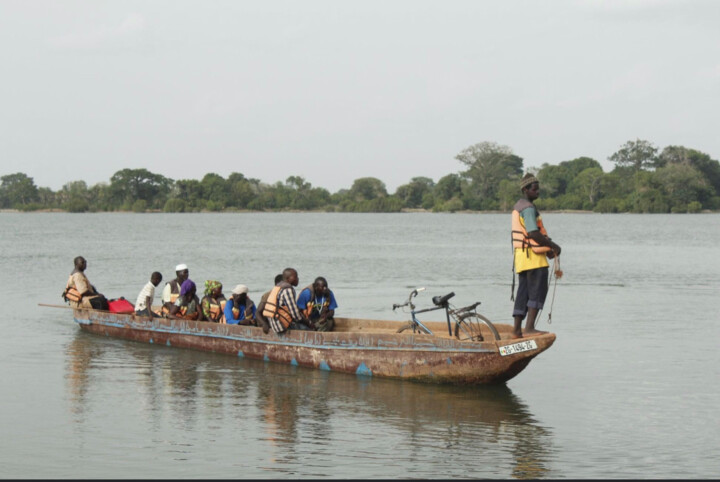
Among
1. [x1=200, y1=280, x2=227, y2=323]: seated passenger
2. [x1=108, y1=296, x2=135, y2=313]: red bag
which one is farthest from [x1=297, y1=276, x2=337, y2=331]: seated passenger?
[x1=108, y1=296, x2=135, y2=313]: red bag

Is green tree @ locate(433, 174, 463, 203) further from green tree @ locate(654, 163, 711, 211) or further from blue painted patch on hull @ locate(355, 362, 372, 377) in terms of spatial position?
blue painted patch on hull @ locate(355, 362, 372, 377)

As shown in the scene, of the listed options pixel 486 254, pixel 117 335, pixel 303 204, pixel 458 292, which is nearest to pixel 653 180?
pixel 303 204

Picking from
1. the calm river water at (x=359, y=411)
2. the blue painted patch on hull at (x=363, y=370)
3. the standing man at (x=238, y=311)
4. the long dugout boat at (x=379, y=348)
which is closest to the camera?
the calm river water at (x=359, y=411)

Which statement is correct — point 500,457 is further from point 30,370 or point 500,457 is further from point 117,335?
point 117,335

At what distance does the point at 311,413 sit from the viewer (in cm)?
1091

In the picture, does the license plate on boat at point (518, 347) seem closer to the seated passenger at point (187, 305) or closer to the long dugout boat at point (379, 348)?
the long dugout boat at point (379, 348)

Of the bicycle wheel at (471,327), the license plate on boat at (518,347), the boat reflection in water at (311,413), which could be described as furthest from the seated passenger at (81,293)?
the license plate on boat at (518,347)

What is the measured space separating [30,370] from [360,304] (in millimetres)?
10760

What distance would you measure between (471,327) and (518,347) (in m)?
0.92

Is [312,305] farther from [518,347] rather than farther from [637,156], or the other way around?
[637,156]

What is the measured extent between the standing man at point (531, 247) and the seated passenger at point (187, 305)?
20.9 ft

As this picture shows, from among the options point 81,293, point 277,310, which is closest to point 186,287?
point 277,310

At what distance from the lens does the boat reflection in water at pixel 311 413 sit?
30.1ft

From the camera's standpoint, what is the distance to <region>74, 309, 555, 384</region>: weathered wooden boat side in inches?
457
